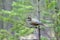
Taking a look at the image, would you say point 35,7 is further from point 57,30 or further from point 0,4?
point 0,4

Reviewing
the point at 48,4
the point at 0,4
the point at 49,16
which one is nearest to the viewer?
the point at 48,4

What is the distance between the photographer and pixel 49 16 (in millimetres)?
2031

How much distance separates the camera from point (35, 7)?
6.40ft

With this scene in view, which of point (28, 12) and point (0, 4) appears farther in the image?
point (0, 4)

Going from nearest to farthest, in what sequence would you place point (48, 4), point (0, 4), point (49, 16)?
1. point (48, 4)
2. point (49, 16)
3. point (0, 4)

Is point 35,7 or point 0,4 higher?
point 35,7

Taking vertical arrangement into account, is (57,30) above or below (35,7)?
below

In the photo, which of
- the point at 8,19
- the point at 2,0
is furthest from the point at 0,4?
the point at 8,19

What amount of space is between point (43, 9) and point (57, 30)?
1.01 feet

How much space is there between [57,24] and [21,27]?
0.43m

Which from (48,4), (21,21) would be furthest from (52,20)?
(21,21)

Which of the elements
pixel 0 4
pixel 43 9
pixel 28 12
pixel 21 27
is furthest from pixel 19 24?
pixel 0 4

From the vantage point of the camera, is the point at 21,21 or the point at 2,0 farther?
the point at 2,0

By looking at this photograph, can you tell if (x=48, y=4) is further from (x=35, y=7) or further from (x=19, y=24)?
(x=19, y=24)
